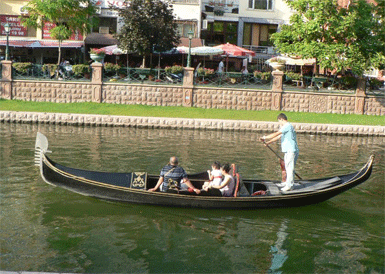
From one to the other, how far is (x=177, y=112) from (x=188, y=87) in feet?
6.38

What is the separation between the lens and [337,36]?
99.8 ft

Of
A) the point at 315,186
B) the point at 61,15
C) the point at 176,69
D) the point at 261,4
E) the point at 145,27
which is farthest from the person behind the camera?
the point at 261,4

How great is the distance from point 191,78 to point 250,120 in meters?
4.31

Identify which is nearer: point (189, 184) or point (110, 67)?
point (189, 184)

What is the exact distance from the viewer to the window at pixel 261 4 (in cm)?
4512

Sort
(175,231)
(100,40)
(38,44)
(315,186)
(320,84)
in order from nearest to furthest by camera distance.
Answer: (175,231) → (315,186) → (320,84) → (38,44) → (100,40)

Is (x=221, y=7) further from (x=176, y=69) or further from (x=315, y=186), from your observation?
(x=315, y=186)

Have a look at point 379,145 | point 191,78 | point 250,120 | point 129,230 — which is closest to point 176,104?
point 191,78

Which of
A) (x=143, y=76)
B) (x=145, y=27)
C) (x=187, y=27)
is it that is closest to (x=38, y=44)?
(x=145, y=27)

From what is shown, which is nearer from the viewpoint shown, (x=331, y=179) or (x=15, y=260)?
(x=15, y=260)

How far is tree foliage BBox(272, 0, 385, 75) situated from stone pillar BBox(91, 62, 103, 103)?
1020cm

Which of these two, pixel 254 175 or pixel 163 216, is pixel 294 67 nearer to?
pixel 254 175

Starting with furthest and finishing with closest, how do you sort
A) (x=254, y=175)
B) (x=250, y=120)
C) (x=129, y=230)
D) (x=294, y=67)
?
(x=294, y=67) < (x=250, y=120) < (x=254, y=175) < (x=129, y=230)

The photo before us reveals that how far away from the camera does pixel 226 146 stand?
21984 millimetres
